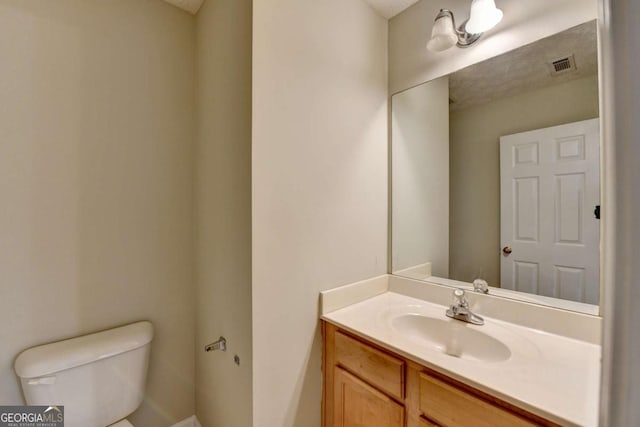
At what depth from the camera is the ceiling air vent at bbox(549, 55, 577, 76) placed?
108 cm

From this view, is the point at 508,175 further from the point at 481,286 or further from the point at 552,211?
the point at 481,286

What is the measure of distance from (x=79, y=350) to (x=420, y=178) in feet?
6.16

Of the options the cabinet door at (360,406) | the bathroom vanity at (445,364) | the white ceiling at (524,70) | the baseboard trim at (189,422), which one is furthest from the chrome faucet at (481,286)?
the baseboard trim at (189,422)

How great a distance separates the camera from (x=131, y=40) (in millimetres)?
1391

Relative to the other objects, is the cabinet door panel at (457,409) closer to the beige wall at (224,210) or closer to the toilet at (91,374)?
the beige wall at (224,210)

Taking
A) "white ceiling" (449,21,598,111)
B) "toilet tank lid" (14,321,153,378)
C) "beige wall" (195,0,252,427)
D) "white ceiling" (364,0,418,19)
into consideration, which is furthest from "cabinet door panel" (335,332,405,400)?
"white ceiling" (364,0,418,19)

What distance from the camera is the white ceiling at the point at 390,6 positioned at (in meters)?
1.48

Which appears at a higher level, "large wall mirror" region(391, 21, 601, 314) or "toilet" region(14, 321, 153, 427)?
"large wall mirror" region(391, 21, 601, 314)

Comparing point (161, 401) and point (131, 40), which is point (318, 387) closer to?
point (161, 401)

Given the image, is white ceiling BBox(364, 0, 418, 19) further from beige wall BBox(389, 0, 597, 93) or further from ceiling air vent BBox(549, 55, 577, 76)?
ceiling air vent BBox(549, 55, 577, 76)

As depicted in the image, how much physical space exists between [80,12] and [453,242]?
2.18 meters

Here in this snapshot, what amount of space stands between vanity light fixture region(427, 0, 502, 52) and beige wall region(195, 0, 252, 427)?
34.4 inches

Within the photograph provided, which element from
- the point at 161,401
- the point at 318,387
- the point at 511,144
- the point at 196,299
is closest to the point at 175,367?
the point at 161,401

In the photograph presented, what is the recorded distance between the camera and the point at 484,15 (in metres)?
1.16
